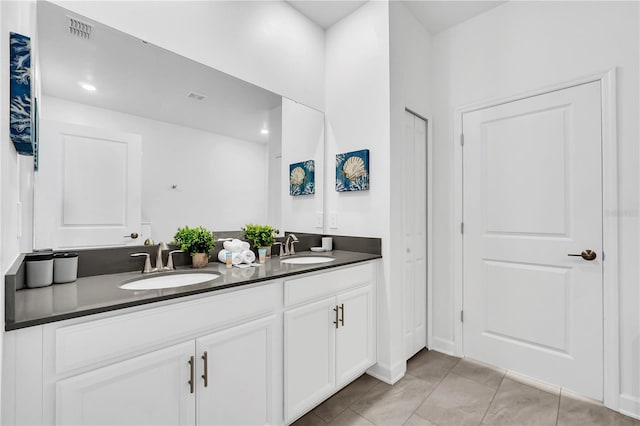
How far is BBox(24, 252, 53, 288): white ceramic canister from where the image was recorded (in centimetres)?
115

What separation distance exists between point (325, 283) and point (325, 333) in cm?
29

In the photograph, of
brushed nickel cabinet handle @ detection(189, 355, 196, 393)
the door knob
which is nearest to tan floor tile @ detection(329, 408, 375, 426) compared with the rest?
brushed nickel cabinet handle @ detection(189, 355, 196, 393)

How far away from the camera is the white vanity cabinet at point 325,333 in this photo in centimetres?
157

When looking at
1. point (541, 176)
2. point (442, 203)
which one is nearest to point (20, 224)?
point (442, 203)

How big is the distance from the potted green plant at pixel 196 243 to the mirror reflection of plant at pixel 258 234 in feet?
1.07

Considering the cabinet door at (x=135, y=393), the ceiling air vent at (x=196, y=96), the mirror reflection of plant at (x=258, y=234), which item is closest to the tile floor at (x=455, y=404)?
the cabinet door at (x=135, y=393)

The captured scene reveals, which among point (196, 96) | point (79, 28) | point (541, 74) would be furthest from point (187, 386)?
point (541, 74)

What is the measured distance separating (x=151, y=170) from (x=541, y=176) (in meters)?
2.54

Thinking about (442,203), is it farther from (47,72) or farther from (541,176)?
(47,72)

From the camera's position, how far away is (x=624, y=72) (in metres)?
1.82

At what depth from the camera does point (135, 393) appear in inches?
41.1

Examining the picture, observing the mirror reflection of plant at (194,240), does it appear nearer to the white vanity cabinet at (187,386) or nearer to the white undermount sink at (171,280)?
the white undermount sink at (171,280)

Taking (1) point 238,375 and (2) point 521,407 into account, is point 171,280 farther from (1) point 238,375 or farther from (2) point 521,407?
(2) point 521,407

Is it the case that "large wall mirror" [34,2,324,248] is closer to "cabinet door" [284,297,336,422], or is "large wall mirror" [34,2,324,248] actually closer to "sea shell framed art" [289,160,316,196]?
"sea shell framed art" [289,160,316,196]
